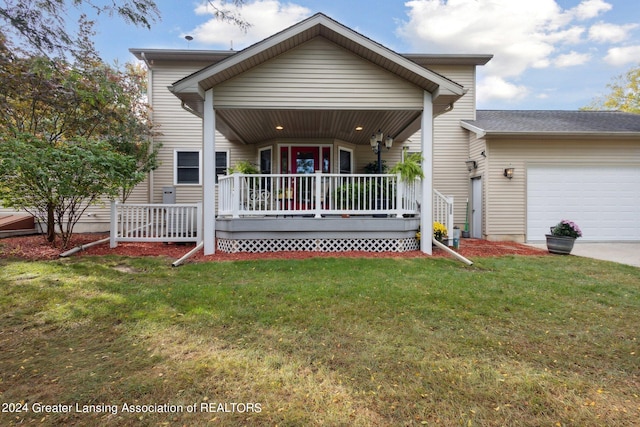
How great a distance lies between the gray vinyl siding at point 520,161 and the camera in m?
8.76

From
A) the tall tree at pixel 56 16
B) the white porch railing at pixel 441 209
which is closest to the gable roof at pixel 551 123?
the white porch railing at pixel 441 209

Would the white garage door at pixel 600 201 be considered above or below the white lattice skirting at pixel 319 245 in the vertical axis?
above

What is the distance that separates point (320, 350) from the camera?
2.37 metres

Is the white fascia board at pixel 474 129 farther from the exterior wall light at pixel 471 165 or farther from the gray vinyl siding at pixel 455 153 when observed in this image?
the exterior wall light at pixel 471 165

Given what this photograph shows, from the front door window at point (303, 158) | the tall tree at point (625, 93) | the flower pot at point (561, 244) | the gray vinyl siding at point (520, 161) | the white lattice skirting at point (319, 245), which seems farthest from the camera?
the tall tree at point (625, 93)

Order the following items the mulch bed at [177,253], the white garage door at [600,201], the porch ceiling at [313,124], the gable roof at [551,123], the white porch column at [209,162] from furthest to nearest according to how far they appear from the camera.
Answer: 1. the white garage door at [600,201]
2. the gable roof at [551,123]
3. the porch ceiling at [313,124]
4. the white porch column at [209,162]
5. the mulch bed at [177,253]

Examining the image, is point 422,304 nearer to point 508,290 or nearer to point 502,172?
point 508,290

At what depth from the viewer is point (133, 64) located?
38.6 ft

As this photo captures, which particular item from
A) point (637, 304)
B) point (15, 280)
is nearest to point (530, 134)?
point (637, 304)

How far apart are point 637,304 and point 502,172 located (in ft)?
20.5

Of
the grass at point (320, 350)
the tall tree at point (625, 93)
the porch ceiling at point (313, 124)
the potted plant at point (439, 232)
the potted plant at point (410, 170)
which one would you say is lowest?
the grass at point (320, 350)

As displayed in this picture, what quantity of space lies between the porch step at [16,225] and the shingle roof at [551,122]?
14.3 m

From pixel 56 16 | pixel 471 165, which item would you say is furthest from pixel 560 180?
pixel 56 16

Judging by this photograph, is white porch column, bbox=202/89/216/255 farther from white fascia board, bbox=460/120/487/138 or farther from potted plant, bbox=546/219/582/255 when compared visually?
potted plant, bbox=546/219/582/255
